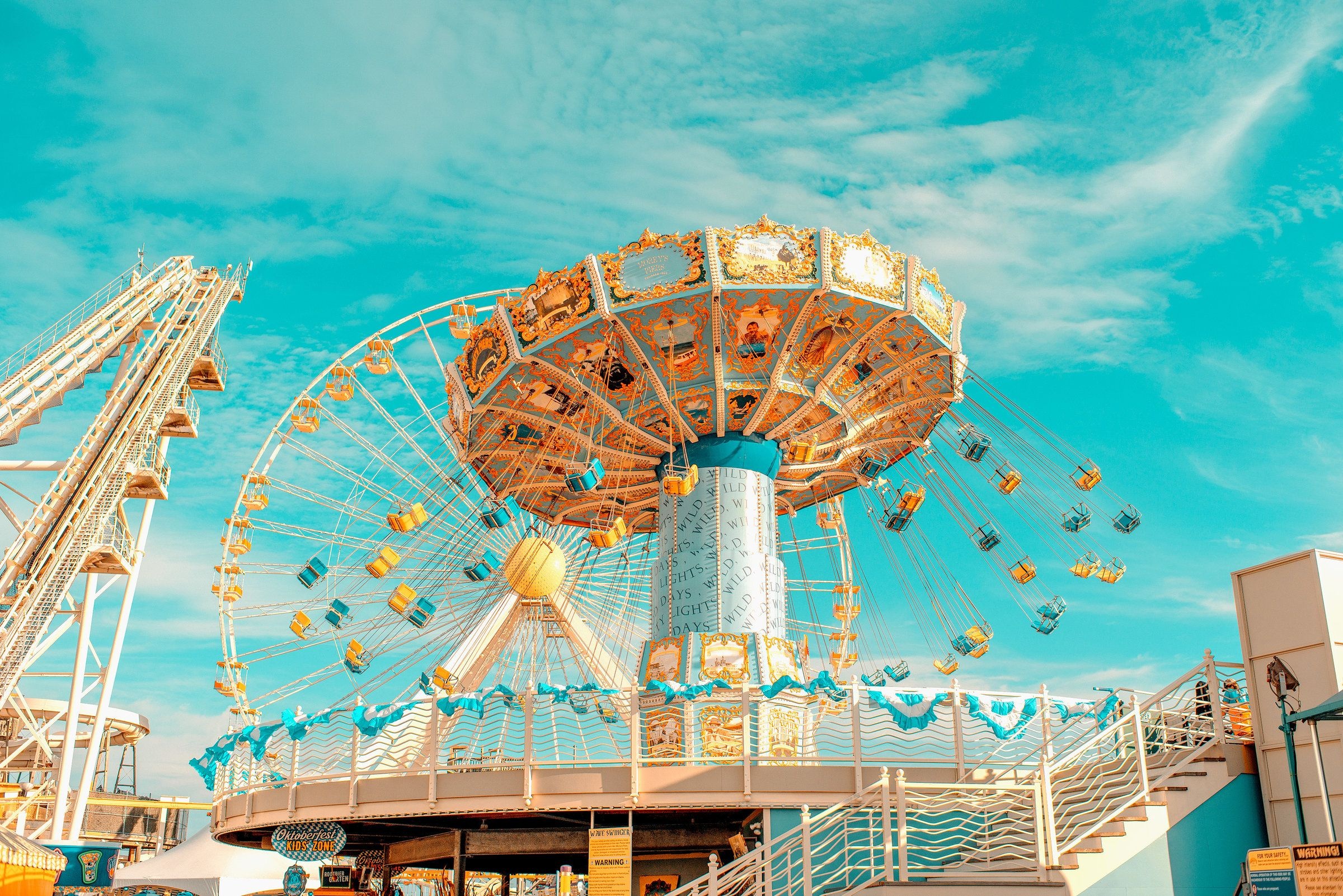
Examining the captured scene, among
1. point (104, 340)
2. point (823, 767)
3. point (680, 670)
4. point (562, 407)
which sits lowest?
point (823, 767)

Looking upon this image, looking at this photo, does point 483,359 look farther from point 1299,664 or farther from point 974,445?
point 1299,664

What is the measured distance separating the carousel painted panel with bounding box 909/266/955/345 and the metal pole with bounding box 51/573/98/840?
1915 centimetres

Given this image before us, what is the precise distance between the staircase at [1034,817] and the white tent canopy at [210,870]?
1877 cm

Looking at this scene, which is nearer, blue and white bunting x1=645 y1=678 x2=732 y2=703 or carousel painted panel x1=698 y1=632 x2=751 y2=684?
blue and white bunting x1=645 y1=678 x2=732 y2=703

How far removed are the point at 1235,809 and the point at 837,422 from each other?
961cm

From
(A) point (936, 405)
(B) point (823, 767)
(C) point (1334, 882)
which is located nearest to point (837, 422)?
(A) point (936, 405)

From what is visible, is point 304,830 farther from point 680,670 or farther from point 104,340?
point 104,340

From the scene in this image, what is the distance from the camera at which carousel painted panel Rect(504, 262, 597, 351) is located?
17.3 meters

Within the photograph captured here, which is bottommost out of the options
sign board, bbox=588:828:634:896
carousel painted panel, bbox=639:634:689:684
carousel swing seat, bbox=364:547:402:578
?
sign board, bbox=588:828:634:896

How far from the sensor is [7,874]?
6.32m

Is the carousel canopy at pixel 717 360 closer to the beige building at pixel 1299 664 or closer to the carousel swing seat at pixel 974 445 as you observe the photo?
the carousel swing seat at pixel 974 445

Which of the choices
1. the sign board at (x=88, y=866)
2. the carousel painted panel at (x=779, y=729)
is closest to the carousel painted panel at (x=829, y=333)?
the carousel painted panel at (x=779, y=729)

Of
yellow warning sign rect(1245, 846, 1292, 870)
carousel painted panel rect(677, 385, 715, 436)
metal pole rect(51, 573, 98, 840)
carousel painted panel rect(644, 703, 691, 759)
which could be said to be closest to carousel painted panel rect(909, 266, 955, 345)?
carousel painted panel rect(677, 385, 715, 436)

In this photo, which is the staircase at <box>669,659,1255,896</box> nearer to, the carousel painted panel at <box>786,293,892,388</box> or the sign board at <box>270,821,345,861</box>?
the sign board at <box>270,821,345,861</box>
